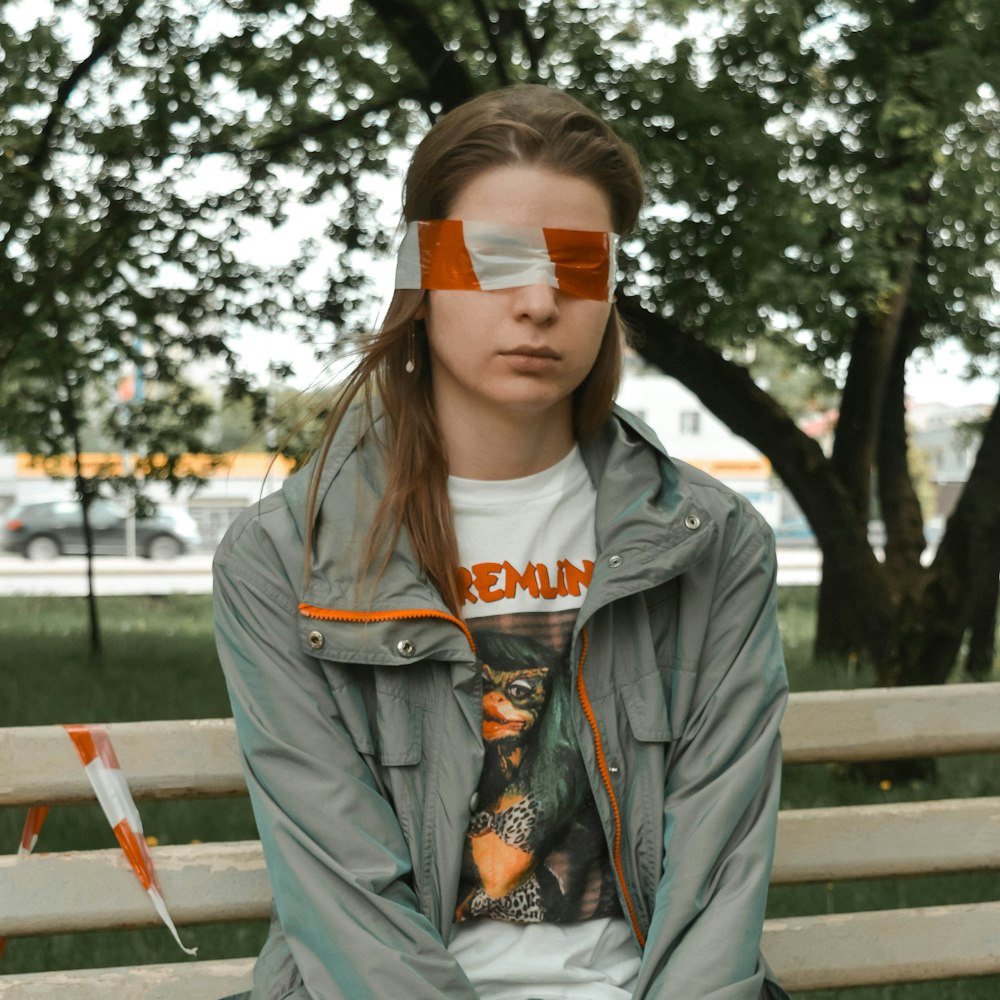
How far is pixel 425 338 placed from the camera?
2.47 m

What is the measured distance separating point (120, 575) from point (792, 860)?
2635 cm

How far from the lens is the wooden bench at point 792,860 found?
256cm

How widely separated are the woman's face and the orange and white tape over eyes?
0.05 feet

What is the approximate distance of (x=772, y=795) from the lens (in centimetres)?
223

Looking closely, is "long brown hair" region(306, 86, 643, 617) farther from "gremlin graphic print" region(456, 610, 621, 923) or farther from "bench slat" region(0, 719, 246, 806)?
"bench slat" region(0, 719, 246, 806)

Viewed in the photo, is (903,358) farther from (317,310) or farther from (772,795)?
(772,795)

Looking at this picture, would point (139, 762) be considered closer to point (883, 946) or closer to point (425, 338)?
point (425, 338)

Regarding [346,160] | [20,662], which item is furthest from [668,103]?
[20,662]

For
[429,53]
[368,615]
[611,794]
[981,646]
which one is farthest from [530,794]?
[981,646]

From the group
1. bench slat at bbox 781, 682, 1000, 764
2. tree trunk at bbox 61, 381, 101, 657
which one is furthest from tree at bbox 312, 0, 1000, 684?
tree trunk at bbox 61, 381, 101, 657

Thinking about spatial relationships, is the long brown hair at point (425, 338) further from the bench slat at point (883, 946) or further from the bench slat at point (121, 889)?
the bench slat at point (883, 946)

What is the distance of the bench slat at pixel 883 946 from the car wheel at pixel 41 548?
34178 millimetres

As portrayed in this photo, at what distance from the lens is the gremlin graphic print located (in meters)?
2.18

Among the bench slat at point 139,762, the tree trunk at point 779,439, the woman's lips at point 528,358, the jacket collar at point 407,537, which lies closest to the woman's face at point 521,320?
the woman's lips at point 528,358
